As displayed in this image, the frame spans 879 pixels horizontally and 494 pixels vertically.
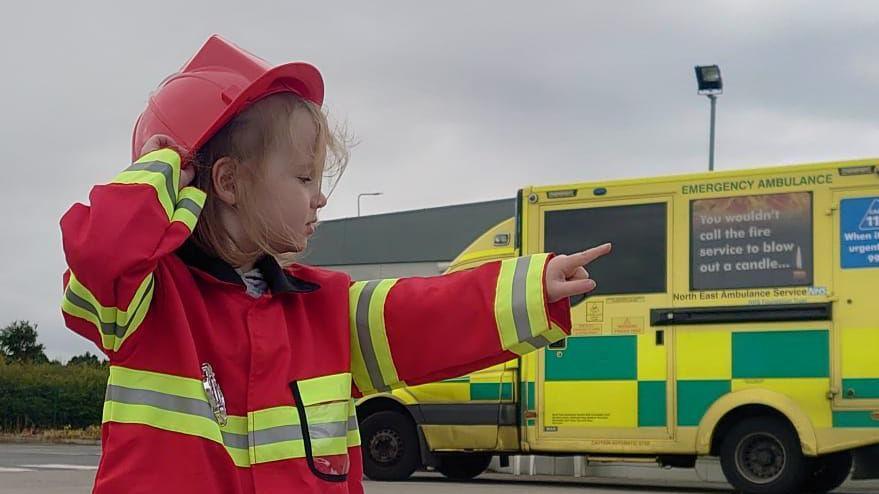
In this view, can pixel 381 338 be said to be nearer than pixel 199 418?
No

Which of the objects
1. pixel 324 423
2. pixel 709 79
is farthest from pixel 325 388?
Result: pixel 709 79

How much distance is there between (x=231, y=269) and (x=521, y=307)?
510 mm

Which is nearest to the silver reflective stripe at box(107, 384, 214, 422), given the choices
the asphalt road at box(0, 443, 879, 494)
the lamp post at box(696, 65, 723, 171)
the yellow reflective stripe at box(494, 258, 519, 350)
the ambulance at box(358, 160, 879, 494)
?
the yellow reflective stripe at box(494, 258, 519, 350)

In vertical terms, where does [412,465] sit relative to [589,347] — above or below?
below

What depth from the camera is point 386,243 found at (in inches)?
991

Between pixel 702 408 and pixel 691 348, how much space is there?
0.51m

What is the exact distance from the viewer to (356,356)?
222 centimetres

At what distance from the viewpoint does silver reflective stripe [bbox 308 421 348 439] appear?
6.48 ft

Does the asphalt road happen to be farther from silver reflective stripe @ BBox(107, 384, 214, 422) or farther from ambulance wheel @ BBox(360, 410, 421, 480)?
silver reflective stripe @ BBox(107, 384, 214, 422)

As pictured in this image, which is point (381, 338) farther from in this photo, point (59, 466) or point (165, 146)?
point (59, 466)

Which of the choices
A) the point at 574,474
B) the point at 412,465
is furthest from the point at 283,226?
the point at 574,474

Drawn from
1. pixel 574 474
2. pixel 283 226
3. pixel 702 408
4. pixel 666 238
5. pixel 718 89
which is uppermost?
pixel 718 89

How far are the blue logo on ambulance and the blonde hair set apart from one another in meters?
8.50

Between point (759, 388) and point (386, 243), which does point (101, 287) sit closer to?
point (759, 388)
